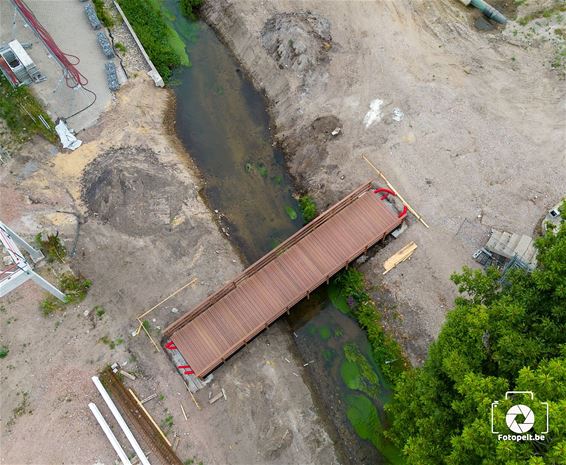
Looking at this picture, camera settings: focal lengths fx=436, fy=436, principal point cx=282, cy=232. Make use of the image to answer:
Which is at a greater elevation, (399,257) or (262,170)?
(262,170)

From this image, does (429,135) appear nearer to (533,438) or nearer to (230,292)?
(230,292)

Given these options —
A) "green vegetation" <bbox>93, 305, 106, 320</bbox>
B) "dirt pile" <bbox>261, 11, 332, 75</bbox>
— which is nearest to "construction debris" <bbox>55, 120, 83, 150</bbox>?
"green vegetation" <bbox>93, 305, 106, 320</bbox>

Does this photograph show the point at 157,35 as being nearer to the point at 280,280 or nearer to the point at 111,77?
the point at 111,77

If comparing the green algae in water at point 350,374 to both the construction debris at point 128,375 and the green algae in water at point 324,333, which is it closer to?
the green algae in water at point 324,333

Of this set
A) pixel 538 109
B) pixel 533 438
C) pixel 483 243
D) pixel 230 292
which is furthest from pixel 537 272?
pixel 538 109

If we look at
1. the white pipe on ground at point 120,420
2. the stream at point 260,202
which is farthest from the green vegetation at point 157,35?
the white pipe on ground at point 120,420

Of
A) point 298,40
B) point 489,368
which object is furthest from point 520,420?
point 298,40
